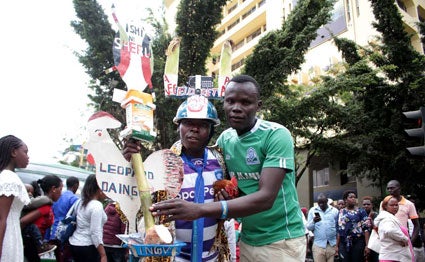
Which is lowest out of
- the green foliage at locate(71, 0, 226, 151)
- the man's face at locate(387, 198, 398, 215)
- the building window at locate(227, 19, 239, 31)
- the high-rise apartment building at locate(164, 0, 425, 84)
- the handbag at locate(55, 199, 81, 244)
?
the handbag at locate(55, 199, 81, 244)

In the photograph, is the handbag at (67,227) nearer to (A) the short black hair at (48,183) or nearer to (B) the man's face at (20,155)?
(A) the short black hair at (48,183)

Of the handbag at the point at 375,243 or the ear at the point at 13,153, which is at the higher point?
the ear at the point at 13,153

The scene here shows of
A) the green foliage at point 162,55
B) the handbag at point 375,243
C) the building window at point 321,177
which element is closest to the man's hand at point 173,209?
the handbag at point 375,243

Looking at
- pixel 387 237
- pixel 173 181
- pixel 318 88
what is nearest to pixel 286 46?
pixel 318 88

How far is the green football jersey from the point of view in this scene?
102 inches

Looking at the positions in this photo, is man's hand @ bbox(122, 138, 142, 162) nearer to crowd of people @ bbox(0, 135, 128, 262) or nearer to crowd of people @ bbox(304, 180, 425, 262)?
crowd of people @ bbox(0, 135, 128, 262)

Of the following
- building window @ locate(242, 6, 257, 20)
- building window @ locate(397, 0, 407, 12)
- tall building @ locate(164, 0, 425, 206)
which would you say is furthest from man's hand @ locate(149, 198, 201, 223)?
building window @ locate(242, 6, 257, 20)

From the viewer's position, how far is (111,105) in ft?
39.6

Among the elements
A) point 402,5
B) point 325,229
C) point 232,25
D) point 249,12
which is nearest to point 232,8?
point 232,25

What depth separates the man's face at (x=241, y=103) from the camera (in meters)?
2.63

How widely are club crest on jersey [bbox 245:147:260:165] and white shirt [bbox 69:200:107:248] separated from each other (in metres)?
3.46

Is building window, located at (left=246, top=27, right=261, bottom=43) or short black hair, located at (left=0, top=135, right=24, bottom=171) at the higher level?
building window, located at (left=246, top=27, right=261, bottom=43)

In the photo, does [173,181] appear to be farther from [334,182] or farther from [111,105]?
[334,182]

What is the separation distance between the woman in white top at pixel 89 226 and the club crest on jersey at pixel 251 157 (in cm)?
341
